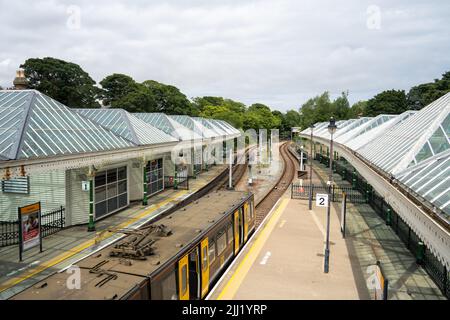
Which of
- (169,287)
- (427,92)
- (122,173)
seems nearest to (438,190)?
(169,287)

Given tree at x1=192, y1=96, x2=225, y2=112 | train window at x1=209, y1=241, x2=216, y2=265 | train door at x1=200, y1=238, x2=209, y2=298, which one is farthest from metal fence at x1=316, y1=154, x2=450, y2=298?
tree at x1=192, y1=96, x2=225, y2=112

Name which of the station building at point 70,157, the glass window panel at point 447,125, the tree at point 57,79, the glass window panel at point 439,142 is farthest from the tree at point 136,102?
the glass window panel at point 439,142

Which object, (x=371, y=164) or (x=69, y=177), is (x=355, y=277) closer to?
(x=371, y=164)

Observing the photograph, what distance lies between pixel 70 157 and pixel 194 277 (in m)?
8.80

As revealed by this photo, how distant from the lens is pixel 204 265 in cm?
1057

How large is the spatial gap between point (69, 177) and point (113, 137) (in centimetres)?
338

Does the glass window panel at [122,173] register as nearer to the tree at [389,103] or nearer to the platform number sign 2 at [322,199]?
the platform number sign 2 at [322,199]

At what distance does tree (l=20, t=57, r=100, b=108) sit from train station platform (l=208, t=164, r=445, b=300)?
166 ft

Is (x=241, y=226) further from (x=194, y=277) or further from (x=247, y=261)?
(x=194, y=277)

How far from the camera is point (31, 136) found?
14000 mm

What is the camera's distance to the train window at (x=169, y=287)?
805 cm

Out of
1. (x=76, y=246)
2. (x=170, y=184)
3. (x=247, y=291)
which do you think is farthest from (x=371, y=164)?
(x=170, y=184)

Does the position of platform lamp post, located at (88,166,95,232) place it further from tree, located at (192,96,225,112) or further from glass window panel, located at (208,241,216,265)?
tree, located at (192,96,225,112)
